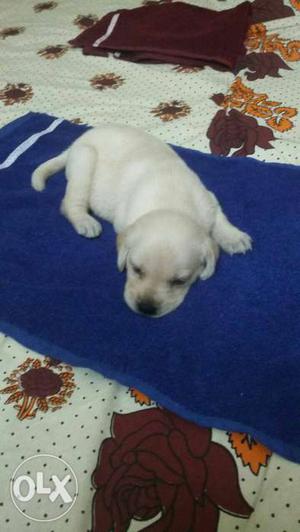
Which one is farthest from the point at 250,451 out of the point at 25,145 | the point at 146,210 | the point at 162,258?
the point at 25,145

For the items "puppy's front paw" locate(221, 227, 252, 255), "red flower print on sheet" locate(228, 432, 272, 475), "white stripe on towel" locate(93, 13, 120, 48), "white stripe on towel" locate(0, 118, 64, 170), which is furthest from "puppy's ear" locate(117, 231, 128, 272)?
"white stripe on towel" locate(93, 13, 120, 48)

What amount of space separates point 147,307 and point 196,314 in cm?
16

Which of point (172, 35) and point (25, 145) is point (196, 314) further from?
point (172, 35)

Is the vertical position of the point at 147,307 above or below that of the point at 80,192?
below

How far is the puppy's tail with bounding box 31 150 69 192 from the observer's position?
1.83 m

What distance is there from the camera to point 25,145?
207 centimetres

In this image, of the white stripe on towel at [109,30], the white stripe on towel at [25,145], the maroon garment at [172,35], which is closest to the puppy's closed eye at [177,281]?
the white stripe on towel at [25,145]

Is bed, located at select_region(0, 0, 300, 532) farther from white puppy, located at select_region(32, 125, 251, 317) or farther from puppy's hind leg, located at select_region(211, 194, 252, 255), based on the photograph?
puppy's hind leg, located at select_region(211, 194, 252, 255)

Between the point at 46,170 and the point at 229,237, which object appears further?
the point at 46,170

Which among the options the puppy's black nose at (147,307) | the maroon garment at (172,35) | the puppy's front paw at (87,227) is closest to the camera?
the puppy's black nose at (147,307)

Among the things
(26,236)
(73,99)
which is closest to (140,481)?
(26,236)

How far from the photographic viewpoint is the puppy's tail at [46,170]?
1.83 meters

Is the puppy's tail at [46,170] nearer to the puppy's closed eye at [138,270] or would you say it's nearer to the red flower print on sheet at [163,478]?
the puppy's closed eye at [138,270]

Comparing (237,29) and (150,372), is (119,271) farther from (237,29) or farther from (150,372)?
(237,29)
